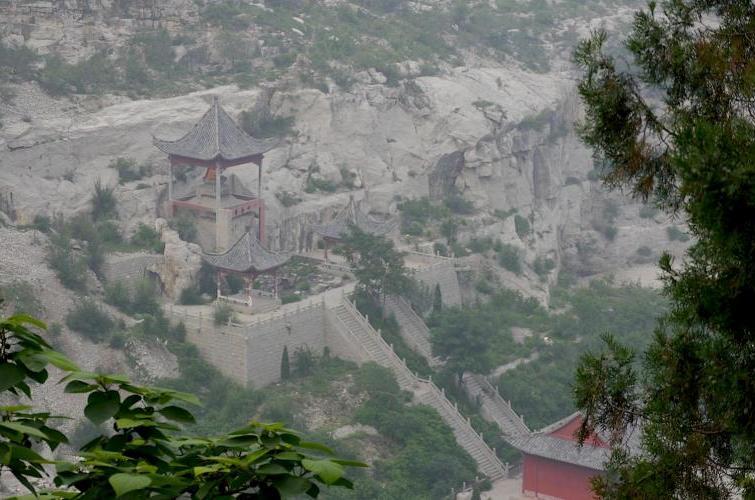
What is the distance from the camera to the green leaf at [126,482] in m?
5.05

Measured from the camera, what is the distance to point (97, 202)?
104ft

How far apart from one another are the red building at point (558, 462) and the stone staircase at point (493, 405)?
261 cm

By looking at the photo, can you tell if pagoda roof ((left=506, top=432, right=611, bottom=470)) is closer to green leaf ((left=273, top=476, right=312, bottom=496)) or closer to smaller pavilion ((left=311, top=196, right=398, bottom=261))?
smaller pavilion ((left=311, top=196, right=398, bottom=261))

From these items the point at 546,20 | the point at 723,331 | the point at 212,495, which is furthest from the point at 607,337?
the point at 546,20

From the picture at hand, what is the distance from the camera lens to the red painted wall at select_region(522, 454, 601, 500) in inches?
1053

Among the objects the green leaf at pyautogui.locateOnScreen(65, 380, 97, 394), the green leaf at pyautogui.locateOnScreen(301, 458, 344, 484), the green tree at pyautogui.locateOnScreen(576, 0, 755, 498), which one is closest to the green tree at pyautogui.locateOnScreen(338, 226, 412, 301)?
→ the green tree at pyautogui.locateOnScreen(576, 0, 755, 498)

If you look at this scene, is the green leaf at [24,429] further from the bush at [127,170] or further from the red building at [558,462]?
the bush at [127,170]

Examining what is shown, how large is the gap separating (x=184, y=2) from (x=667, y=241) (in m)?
16.8

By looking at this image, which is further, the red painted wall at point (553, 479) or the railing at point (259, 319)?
the railing at point (259, 319)

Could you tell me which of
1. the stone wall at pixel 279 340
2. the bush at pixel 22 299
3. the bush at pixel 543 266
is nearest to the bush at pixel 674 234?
the bush at pixel 543 266

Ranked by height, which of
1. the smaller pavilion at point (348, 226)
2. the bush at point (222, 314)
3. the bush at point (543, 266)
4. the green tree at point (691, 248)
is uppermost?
the green tree at point (691, 248)

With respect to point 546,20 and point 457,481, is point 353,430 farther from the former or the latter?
point 546,20

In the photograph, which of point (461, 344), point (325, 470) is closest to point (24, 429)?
point (325, 470)

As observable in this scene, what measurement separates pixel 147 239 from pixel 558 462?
1044cm
